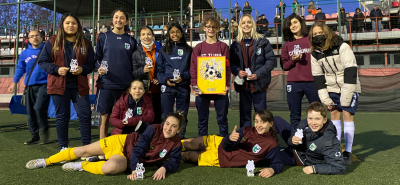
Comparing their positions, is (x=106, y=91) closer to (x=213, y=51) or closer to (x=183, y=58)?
(x=183, y=58)

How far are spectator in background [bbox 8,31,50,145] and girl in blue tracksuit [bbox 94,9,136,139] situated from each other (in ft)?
4.11

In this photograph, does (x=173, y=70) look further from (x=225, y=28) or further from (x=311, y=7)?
(x=311, y=7)

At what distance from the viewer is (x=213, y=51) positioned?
4043 millimetres

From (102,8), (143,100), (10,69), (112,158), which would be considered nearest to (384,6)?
(102,8)

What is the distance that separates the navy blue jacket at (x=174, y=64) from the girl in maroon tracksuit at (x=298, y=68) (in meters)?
1.31

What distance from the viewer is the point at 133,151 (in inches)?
120

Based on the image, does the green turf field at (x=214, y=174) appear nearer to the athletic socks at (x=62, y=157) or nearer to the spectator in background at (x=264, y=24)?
the athletic socks at (x=62, y=157)

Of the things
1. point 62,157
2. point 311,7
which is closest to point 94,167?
point 62,157

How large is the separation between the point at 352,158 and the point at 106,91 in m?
3.13

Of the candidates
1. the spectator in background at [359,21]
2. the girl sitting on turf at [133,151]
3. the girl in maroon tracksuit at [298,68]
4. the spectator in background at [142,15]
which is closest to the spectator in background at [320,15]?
the spectator in background at [359,21]

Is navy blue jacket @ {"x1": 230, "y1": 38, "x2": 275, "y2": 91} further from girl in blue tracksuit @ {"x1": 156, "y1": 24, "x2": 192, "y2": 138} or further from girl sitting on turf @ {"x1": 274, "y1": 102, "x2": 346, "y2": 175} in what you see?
girl sitting on turf @ {"x1": 274, "y1": 102, "x2": 346, "y2": 175}

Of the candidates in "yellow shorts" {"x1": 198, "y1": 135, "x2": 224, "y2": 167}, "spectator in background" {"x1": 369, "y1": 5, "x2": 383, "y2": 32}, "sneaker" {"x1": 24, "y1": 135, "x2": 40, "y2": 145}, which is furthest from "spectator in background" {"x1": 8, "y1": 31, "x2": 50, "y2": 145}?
"spectator in background" {"x1": 369, "y1": 5, "x2": 383, "y2": 32}

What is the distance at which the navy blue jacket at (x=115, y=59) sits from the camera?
4.05m

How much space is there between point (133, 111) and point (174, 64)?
82cm
